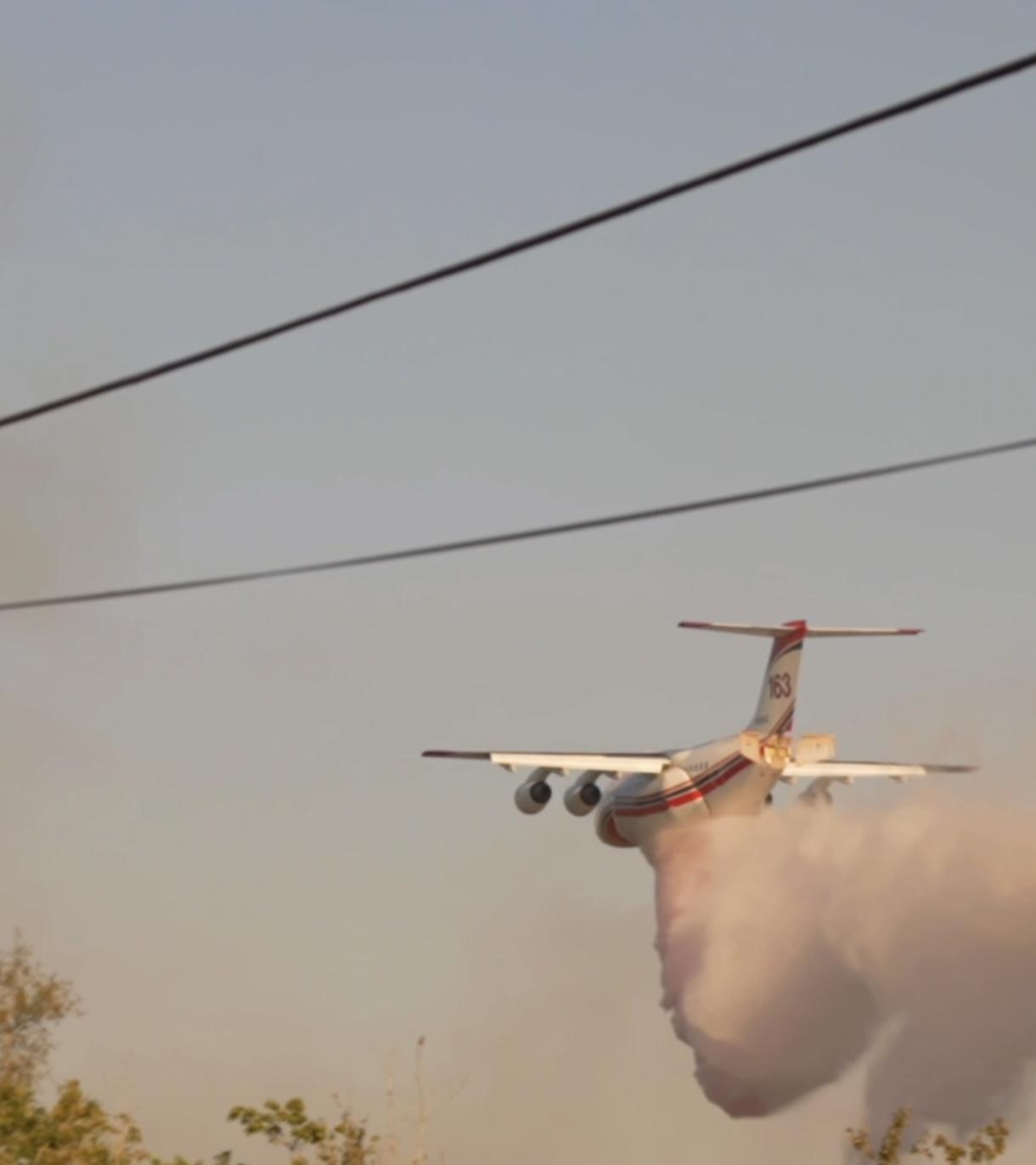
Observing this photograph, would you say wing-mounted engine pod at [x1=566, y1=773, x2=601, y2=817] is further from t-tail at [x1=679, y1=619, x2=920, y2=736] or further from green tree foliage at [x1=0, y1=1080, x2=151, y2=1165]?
green tree foliage at [x1=0, y1=1080, x2=151, y2=1165]

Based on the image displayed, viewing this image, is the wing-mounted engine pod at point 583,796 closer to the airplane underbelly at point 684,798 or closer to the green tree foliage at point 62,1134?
the airplane underbelly at point 684,798

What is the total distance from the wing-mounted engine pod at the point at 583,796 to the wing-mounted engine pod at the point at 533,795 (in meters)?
1.37

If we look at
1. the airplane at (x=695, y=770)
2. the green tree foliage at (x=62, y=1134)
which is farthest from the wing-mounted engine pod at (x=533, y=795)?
the green tree foliage at (x=62, y=1134)

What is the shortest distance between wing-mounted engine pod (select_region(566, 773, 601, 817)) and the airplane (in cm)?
2

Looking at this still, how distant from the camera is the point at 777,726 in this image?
6312cm

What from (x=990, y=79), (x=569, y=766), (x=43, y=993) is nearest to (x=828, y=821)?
(x=569, y=766)

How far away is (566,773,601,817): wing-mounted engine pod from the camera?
61.5 metres

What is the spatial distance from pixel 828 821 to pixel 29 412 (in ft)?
163

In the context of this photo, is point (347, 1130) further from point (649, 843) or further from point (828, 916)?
point (828, 916)

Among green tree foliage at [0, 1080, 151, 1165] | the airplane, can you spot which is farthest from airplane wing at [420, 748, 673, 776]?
green tree foliage at [0, 1080, 151, 1165]

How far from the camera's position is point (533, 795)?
59.6m

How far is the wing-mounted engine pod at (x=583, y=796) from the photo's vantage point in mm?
61469

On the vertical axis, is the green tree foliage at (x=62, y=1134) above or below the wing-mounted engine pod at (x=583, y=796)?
below

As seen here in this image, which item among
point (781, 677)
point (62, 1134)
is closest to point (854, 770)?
point (781, 677)
